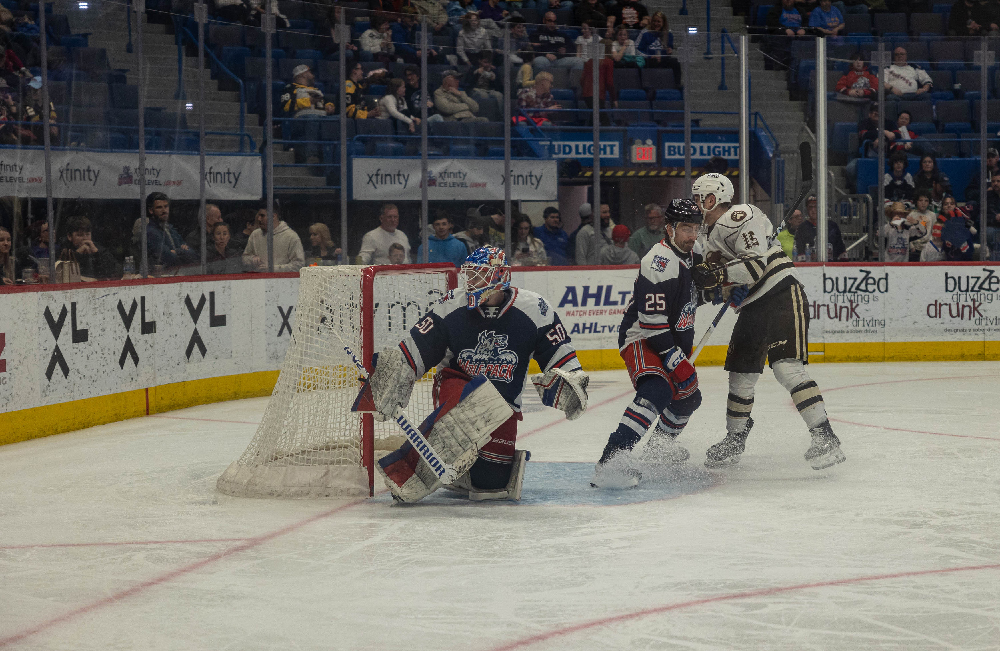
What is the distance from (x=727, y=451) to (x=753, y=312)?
2.15ft

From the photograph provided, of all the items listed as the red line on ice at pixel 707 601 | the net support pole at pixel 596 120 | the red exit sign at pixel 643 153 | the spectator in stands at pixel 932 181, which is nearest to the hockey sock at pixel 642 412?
the red line on ice at pixel 707 601

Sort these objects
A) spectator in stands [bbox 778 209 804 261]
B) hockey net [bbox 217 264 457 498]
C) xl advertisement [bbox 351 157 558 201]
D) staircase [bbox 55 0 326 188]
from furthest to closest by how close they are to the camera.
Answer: spectator in stands [bbox 778 209 804 261] < xl advertisement [bbox 351 157 558 201] < staircase [bbox 55 0 326 188] < hockey net [bbox 217 264 457 498]

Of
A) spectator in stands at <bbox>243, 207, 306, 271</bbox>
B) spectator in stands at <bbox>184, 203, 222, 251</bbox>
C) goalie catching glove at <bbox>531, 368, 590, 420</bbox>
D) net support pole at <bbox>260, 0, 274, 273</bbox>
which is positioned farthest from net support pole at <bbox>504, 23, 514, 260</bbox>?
goalie catching glove at <bbox>531, 368, 590, 420</bbox>

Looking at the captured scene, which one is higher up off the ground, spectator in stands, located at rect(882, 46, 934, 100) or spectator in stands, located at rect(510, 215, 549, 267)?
spectator in stands, located at rect(882, 46, 934, 100)

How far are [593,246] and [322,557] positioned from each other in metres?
6.24

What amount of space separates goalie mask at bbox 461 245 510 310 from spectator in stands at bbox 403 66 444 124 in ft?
15.4

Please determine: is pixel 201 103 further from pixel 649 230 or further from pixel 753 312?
pixel 753 312

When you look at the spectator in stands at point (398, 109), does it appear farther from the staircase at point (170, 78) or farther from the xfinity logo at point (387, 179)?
the staircase at point (170, 78)

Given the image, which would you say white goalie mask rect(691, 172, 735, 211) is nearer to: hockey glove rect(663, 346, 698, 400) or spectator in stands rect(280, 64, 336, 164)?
hockey glove rect(663, 346, 698, 400)

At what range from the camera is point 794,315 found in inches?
214

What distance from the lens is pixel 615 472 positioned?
498cm

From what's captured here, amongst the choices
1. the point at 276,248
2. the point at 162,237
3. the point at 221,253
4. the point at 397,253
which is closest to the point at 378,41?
the point at 397,253

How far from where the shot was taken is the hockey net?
192 inches

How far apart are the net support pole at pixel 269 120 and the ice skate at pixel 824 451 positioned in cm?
453
